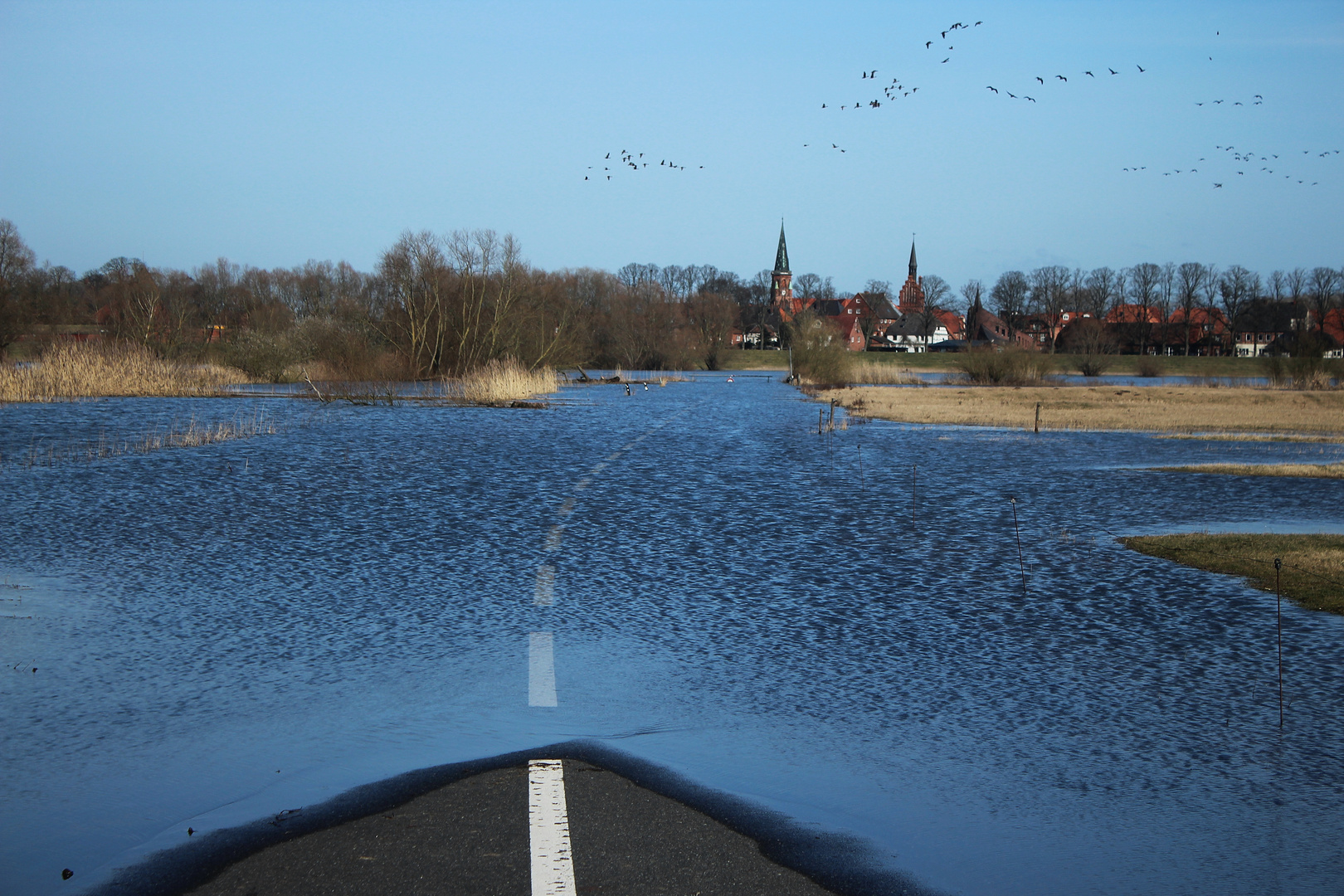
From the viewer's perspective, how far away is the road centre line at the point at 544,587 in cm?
956

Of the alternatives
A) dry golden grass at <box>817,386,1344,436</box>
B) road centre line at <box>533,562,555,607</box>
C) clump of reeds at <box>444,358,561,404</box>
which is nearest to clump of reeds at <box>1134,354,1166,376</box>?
dry golden grass at <box>817,386,1344,436</box>

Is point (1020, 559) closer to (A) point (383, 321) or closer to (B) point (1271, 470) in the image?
(B) point (1271, 470)

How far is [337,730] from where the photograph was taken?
6000 millimetres

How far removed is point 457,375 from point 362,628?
50.4 metres

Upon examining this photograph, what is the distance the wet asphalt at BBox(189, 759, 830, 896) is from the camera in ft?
13.4

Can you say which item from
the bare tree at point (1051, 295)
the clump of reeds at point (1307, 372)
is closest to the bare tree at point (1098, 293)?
the bare tree at point (1051, 295)

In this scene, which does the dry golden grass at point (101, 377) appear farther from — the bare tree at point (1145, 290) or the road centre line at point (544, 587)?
the bare tree at point (1145, 290)

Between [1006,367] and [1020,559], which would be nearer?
[1020,559]

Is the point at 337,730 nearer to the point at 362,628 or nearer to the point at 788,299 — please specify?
the point at 362,628

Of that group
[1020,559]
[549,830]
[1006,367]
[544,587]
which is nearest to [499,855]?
[549,830]

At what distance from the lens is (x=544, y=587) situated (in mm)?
10195

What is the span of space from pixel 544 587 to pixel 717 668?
308cm

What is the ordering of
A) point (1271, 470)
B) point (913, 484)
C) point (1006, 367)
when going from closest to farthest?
point (913, 484), point (1271, 470), point (1006, 367)

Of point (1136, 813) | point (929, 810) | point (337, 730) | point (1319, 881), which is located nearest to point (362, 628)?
point (337, 730)
